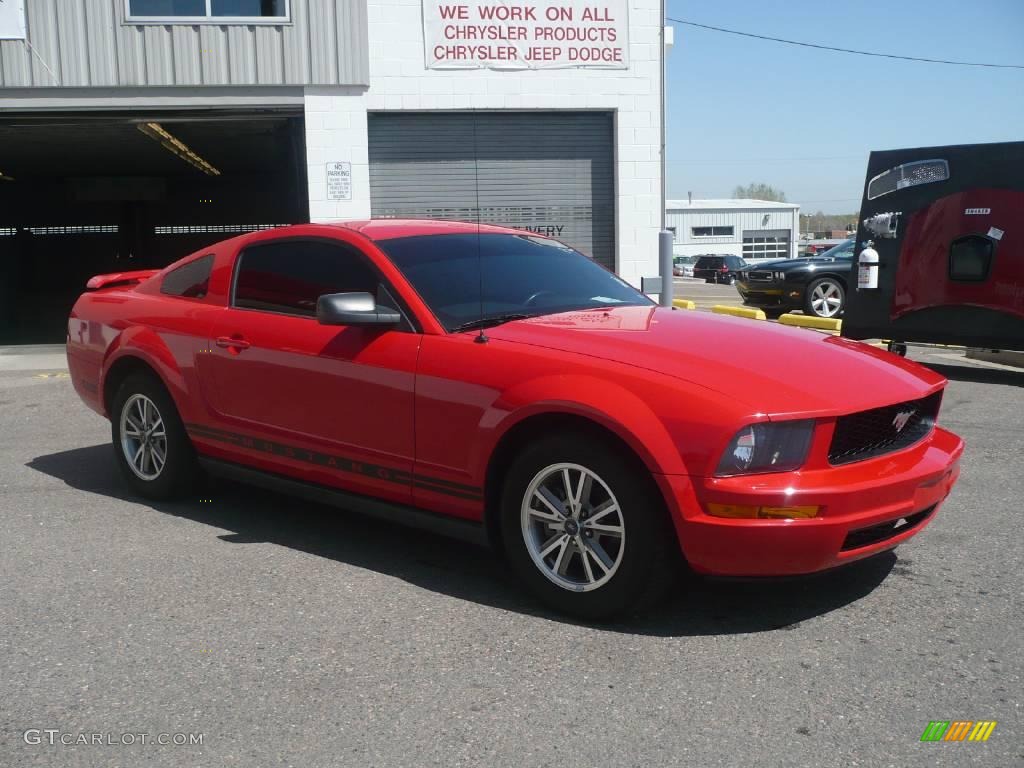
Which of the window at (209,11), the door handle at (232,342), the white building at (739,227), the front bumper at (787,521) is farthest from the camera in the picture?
the white building at (739,227)

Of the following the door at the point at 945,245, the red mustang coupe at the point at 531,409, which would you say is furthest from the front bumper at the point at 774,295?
the red mustang coupe at the point at 531,409

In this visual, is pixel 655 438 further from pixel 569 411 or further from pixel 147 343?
pixel 147 343

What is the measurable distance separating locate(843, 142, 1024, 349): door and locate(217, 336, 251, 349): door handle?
7.53m

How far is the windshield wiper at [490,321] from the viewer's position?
170 inches

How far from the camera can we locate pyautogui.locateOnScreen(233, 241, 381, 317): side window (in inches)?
186

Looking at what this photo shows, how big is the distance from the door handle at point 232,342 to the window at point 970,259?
7535 mm

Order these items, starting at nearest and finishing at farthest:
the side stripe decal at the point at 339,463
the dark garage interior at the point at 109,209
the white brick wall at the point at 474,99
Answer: the side stripe decal at the point at 339,463 < the white brick wall at the point at 474,99 < the dark garage interior at the point at 109,209

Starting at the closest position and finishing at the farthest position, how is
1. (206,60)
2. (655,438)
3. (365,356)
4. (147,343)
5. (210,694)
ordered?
(210,694), (655,438), (365,356), (147,343), (206,60)

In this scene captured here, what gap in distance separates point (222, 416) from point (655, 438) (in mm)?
2500

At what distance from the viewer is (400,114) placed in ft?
47.1

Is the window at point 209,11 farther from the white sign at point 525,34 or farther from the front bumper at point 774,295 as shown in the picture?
the front bumper at point 774,295

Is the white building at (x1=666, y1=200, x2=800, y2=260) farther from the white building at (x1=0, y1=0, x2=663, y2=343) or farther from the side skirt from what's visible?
the side skirt

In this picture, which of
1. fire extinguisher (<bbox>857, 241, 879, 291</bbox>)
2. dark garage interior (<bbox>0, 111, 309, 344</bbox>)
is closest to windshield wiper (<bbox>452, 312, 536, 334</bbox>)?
fire extinguisher (<bbox>857, 241, 879, 291</bbox>)

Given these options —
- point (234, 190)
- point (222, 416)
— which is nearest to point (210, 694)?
point (222, 416)
